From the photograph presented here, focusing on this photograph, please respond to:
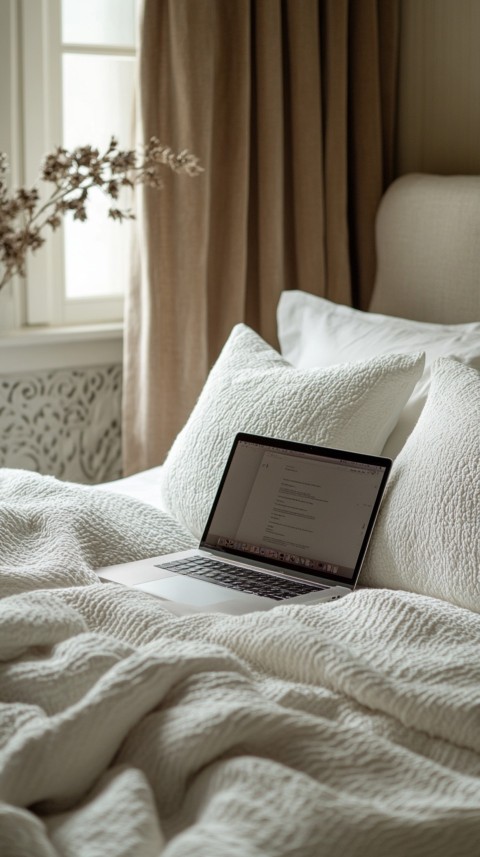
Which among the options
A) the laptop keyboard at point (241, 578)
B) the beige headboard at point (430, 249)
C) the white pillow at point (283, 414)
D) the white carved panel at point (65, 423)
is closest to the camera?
the laptop keyboard at point (241, 578)

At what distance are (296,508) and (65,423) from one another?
1197 mm

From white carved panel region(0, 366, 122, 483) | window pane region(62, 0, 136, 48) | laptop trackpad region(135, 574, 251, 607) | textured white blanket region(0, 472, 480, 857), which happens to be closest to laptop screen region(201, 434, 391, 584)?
laptop trackpad region(135, 574, 251, 607)

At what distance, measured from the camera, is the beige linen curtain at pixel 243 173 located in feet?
8.43

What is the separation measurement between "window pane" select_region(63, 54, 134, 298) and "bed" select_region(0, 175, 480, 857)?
38.3 inches

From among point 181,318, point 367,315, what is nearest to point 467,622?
point 367,315

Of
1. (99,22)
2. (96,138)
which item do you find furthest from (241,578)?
(99,22)

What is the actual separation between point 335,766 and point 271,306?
6.07ft

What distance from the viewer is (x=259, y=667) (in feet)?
3.95

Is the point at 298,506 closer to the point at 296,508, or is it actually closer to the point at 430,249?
the point at 296,508

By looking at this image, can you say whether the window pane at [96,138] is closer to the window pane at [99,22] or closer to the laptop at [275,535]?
the window pane at [99,22]

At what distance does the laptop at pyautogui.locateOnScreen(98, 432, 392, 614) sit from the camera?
1577 mm

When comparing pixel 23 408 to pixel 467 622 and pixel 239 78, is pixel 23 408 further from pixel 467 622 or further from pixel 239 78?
pixel 467 622

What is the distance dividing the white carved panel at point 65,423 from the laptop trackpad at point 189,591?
46.1 inches

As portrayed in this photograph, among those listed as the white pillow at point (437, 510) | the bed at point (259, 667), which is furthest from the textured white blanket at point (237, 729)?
the white pillow at point (437, 510)
